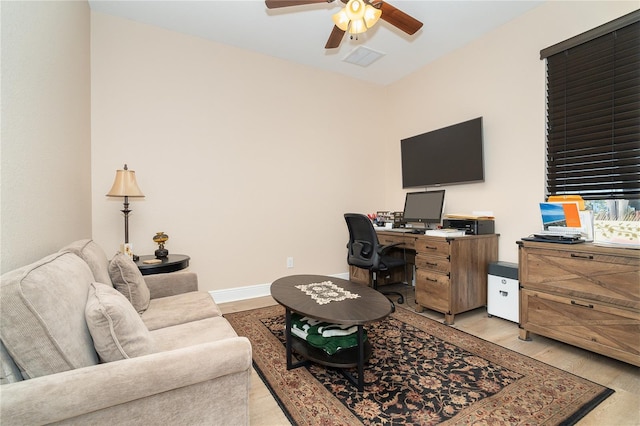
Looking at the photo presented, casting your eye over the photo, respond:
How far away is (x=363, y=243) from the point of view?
3148mm

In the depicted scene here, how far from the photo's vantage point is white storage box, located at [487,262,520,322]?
2.56m

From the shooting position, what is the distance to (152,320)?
1665 millimetres

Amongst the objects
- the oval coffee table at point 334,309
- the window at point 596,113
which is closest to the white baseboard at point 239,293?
the oval coffee table at point 334,309

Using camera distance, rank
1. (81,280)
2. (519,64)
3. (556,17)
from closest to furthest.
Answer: (81,280) → (556,17) → (519,64)

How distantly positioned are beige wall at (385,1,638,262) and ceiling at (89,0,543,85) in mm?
205

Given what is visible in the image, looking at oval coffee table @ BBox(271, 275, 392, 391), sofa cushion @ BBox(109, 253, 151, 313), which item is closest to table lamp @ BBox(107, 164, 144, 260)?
sofa cushion @ BBox(109, 253, 151, 313)

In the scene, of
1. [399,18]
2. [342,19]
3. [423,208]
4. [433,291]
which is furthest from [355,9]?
[433,291]

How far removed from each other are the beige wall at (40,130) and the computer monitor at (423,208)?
10.5ft

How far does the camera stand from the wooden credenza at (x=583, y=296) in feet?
5.85

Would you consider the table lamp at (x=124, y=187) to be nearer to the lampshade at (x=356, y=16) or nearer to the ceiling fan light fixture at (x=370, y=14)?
the lampshade at (x=356, y=16)

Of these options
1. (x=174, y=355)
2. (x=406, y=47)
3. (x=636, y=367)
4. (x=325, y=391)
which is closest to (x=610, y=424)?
(x=636, y=367)

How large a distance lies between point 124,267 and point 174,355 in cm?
107

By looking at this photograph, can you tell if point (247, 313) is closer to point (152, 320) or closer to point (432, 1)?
point (152, 320)

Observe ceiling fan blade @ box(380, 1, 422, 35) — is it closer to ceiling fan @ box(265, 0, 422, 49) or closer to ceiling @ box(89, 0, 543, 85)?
ceiling fan @ box(265, 0, 422, 49)
